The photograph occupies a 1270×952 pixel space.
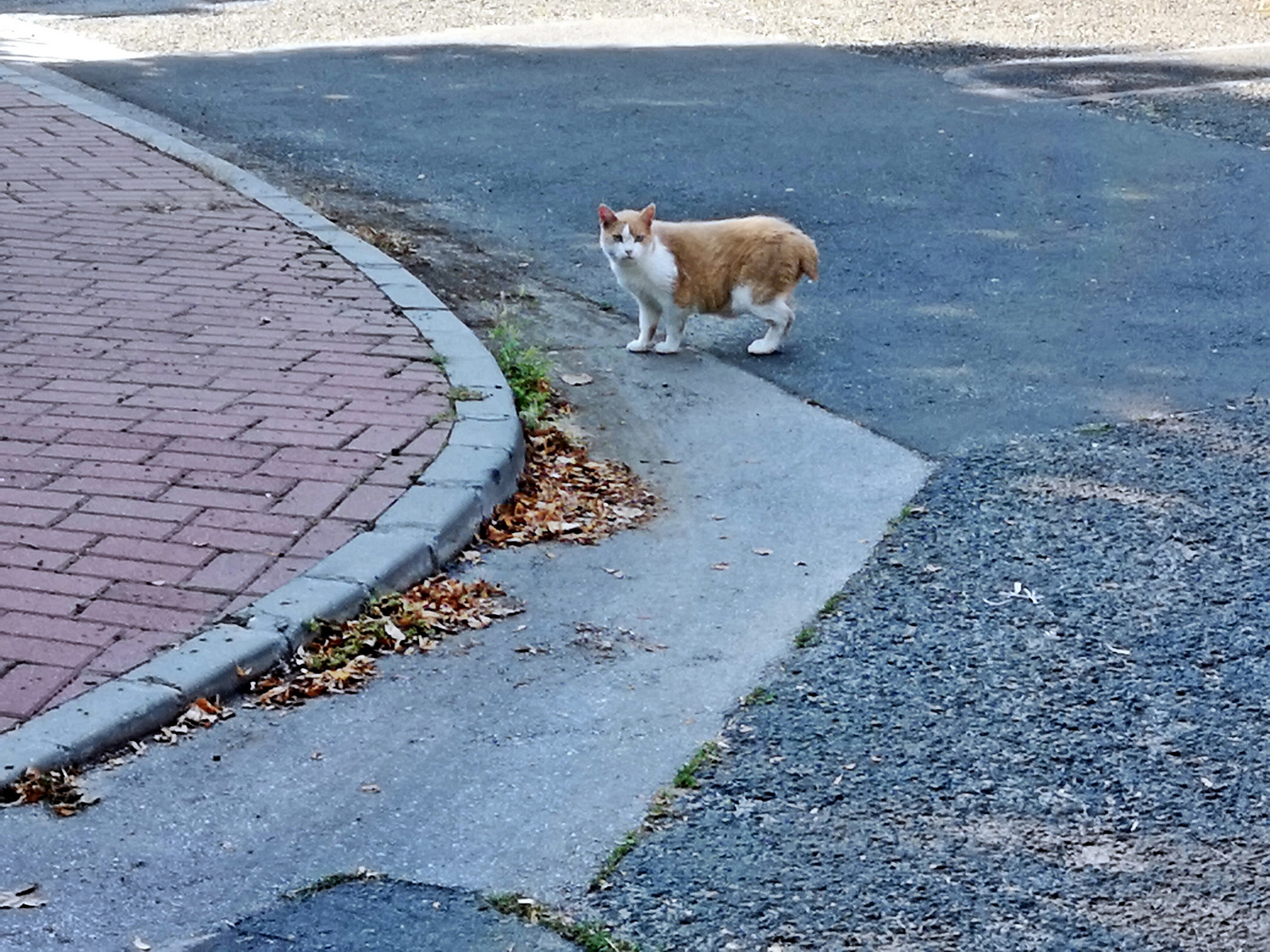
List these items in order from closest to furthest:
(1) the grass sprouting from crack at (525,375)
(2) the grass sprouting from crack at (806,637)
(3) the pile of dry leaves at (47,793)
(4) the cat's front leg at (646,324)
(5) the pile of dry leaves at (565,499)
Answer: (3) the pile of dry leaves at (47,793) < (2) the grass sprouting from crack at (806,637) < (5) the pile of dry leaves at (565,499) < (1) the grass sprouting from crack at (525,375) < (4) the cat's front leg at (646,324)

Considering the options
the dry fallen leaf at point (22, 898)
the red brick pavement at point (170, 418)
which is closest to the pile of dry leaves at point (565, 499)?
the red brick pavement at point (170, 418)

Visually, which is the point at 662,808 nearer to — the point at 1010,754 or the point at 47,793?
the point at 1010,754

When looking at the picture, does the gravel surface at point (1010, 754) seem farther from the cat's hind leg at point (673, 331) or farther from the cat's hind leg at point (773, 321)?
the cat's hind leg at point (673, 331)

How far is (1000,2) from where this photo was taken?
50.0ft

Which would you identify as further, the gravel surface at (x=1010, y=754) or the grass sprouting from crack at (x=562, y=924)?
the gravel surface at (x=1010, y=754)

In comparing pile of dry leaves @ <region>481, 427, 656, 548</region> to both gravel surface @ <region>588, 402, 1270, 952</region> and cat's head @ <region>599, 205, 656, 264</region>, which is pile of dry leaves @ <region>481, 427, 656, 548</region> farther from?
cat's head @ <region>599, 205, 656, 264</region>

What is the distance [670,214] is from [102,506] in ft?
14.8

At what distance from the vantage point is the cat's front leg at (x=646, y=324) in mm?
6629

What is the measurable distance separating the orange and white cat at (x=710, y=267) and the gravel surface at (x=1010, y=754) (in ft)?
5.25

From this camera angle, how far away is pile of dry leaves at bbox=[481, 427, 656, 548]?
4.95 metres

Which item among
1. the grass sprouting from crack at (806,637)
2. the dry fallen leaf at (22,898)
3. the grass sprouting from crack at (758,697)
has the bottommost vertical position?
the dry fallen leaf at (22,898)

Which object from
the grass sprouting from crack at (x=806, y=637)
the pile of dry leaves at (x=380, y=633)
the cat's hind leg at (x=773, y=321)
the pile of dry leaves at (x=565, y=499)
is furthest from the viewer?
the cat's hind leg at (x=773, y=321)

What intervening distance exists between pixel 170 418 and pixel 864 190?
16.2 feet

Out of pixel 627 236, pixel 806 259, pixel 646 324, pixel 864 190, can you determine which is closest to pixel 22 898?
pixel 627 236
